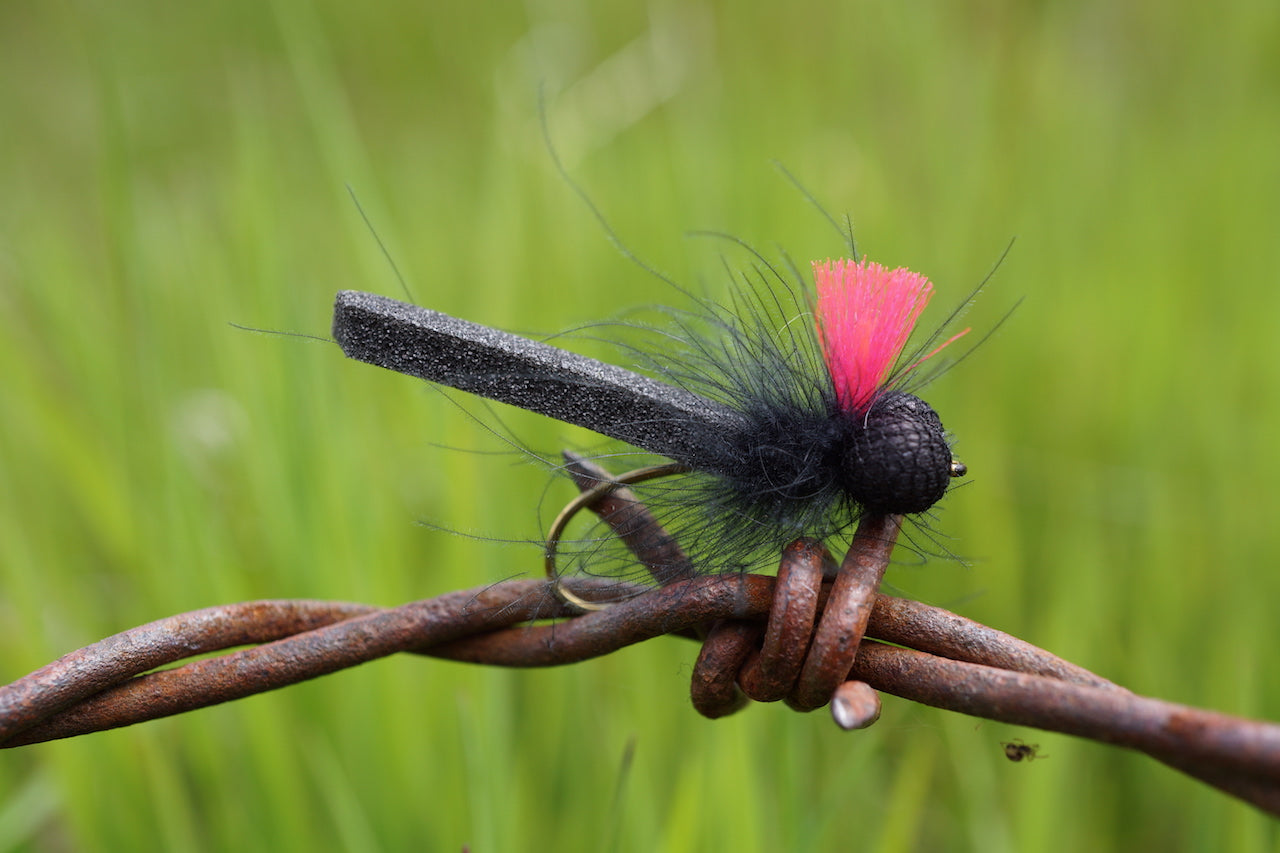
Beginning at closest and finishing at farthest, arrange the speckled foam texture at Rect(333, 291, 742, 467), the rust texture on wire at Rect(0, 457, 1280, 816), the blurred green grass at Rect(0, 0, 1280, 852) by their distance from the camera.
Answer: the rust texture on wire at Rect(0, 457, 1280, 816) < the speckled foam texture at Rect(333, 291, 742, 467) < the blurred green grass at Rect(0, 0, 1280, 852)

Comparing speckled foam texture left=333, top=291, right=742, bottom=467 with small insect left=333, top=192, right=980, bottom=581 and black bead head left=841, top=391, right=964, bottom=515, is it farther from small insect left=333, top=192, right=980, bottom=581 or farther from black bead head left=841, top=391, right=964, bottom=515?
black bead head left=841, top=391, right=964, bottom=515

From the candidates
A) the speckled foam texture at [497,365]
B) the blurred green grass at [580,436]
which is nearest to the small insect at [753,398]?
the speckled foam texture at [497,365]

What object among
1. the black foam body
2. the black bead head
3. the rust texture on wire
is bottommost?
the rust texture on wire

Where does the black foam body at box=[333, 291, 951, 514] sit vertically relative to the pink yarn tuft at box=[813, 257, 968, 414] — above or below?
below

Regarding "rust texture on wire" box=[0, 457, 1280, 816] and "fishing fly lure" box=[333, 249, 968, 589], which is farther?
"fishing fly lure" box=[333, 249, 968, 589]

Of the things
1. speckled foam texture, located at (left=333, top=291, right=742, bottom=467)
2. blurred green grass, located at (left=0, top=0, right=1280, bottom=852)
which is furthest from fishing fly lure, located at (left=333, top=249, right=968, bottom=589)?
blurred green grass, located at (left=0, top=0, right=1280, bottom=852)

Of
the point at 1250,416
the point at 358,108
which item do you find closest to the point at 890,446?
the point at 1250,416
